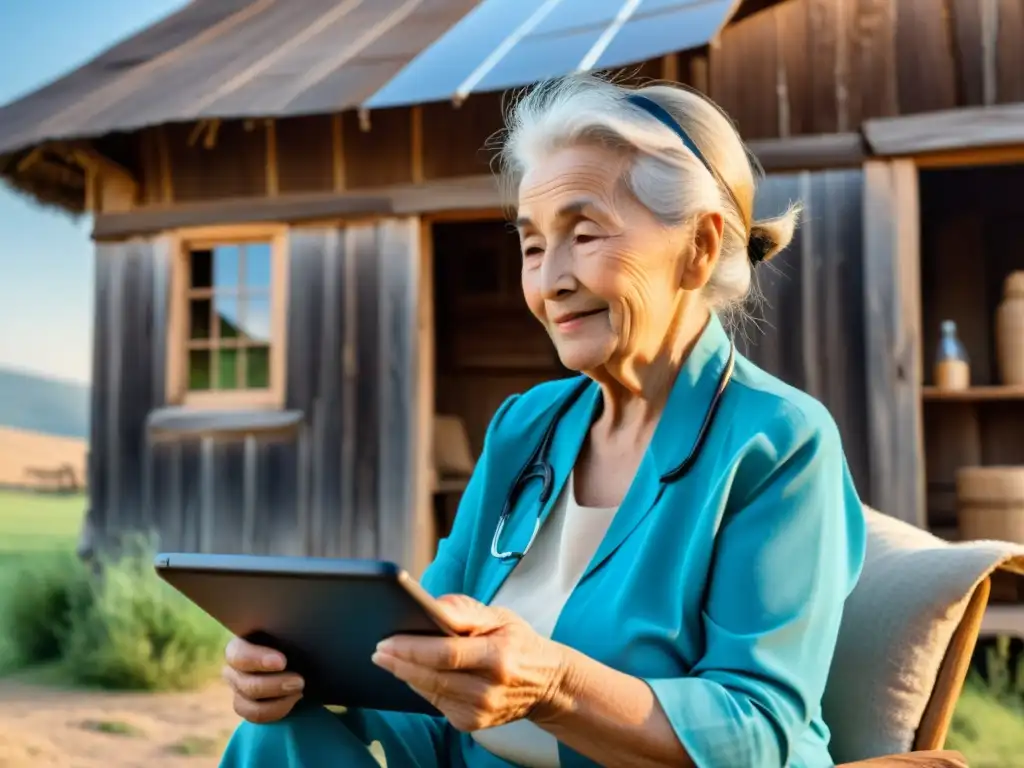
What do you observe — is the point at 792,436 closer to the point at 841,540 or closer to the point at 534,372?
the point at 841,540

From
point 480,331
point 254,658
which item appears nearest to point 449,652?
point 254,658

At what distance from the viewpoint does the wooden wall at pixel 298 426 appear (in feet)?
19.8

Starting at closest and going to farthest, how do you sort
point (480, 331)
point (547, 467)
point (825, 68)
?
point (547, 467) < point (825, 68) < point (480, 331)

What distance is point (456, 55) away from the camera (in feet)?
18.3

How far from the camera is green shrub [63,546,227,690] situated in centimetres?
562

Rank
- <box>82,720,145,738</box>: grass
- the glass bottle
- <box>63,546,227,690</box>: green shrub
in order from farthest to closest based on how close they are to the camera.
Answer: the glass bottle → <box>63,546,227,690</box>: green shrub → <box>82,720,145,738</box>: grass

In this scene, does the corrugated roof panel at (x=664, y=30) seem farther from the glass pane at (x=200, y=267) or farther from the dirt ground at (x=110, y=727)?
the dirt ground at (x=110, y=727)

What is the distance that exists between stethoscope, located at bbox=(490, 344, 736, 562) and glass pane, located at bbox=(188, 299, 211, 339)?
5.13 meters

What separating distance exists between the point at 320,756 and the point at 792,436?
0.81 m

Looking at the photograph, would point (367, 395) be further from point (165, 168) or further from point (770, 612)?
point (770, 612)

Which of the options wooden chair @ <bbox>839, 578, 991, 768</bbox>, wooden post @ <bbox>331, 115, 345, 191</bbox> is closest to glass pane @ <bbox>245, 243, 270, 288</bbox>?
wooden post @ <bbox>331, 115, 345, 191</bbox>

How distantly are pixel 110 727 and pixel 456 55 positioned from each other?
12.1ft

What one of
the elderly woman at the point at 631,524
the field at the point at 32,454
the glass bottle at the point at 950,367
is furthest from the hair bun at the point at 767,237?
the field at the point at 32,454

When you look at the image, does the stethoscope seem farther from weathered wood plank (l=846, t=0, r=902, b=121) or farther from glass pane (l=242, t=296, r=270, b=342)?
glass pane (l=242, t=296, r=270, b=342)
